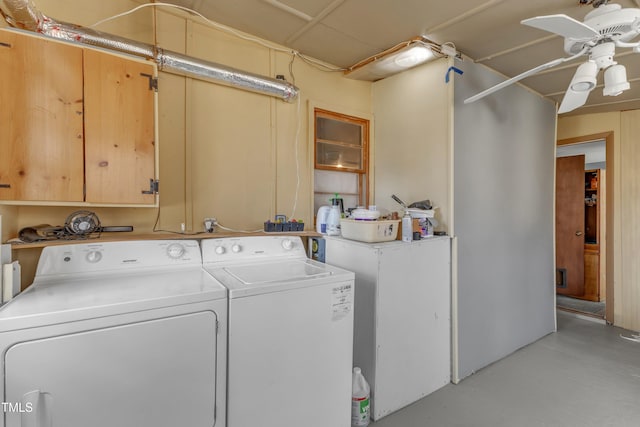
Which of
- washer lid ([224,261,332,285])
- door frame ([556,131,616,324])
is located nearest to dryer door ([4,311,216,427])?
washer lid ([224,261,332,285])

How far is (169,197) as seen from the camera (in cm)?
215

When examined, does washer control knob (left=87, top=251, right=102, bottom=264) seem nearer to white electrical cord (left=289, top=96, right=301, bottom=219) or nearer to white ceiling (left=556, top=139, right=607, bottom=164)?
white electrical cord (left=289, top=96, right=301, bottom=219)

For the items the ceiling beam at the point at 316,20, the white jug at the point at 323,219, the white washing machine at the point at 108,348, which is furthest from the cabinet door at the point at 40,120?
the white jug at the point at 323,219

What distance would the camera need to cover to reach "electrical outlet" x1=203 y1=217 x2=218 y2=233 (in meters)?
2.21

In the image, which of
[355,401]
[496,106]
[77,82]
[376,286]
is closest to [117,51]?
[77,82]

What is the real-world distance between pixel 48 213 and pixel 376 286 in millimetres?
2040

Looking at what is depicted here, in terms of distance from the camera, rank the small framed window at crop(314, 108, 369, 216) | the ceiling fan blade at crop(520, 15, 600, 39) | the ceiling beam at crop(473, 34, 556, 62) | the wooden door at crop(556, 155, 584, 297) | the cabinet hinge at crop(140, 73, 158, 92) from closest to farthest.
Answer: the ceiling fan blade at crop(520, 15, 600, 39)
the cabinet hinge at crop(140, 73, 158, 92)
the ceiling beam at crop(473, 34, 556, 62)
the small framed window at crop(314, 108, 369, 216)
the wooden door at crop(556, 155, 584, 297)

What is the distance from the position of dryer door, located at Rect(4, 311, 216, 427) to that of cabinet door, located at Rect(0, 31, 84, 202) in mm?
839

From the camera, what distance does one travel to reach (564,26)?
1.54 metres

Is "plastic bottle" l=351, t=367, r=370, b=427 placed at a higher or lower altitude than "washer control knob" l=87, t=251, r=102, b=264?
lower

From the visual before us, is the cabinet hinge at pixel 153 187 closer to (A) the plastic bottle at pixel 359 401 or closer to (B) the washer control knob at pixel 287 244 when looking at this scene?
(B) the washer control knob at pixel 287 244

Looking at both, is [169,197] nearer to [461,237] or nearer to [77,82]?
[77,82]

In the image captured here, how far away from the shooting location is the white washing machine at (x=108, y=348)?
1116 millimetres

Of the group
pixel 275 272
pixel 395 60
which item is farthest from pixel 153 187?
pixel 395 60
